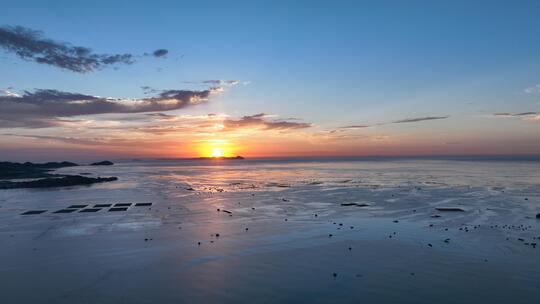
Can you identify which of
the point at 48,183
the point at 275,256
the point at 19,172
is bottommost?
the point at 275,256

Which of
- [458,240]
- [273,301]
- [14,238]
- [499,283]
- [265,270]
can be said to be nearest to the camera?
[273,301]

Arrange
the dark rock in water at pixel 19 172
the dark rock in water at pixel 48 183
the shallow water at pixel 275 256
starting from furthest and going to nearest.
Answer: the dark rock in water at pixel 19 172, the dark rock in water at pixel 48 183, the shallow water at pixel 275 256

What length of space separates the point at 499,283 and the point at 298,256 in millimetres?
7826

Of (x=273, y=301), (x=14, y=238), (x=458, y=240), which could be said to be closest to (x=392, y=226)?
(x=458, y=240)

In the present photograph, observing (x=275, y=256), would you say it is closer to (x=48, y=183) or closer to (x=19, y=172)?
(x=48, y=183)

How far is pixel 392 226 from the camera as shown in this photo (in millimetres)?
24203

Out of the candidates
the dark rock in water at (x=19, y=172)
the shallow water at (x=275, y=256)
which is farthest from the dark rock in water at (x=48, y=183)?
the shallow water at (x=275, y=256)

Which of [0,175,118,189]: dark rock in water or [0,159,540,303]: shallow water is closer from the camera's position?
[0,159,540,303]: shallow water

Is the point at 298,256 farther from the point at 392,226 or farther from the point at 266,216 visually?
the point at 266,216

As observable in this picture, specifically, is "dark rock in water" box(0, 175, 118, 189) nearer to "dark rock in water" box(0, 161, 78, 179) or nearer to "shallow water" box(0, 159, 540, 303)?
"dark rock in water" box(0, 161, 78, 179)

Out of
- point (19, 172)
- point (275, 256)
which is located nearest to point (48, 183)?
point (19, 172)

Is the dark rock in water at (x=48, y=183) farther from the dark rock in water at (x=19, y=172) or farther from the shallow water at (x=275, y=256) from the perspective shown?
the shallow water at (x=275, y=256)

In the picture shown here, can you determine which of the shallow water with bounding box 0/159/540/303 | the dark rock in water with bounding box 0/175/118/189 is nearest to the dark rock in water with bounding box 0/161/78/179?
the dark rock in water with bounding box 0/175/118/189

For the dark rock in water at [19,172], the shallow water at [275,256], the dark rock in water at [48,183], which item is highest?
the dark rock in water at [19,172]
